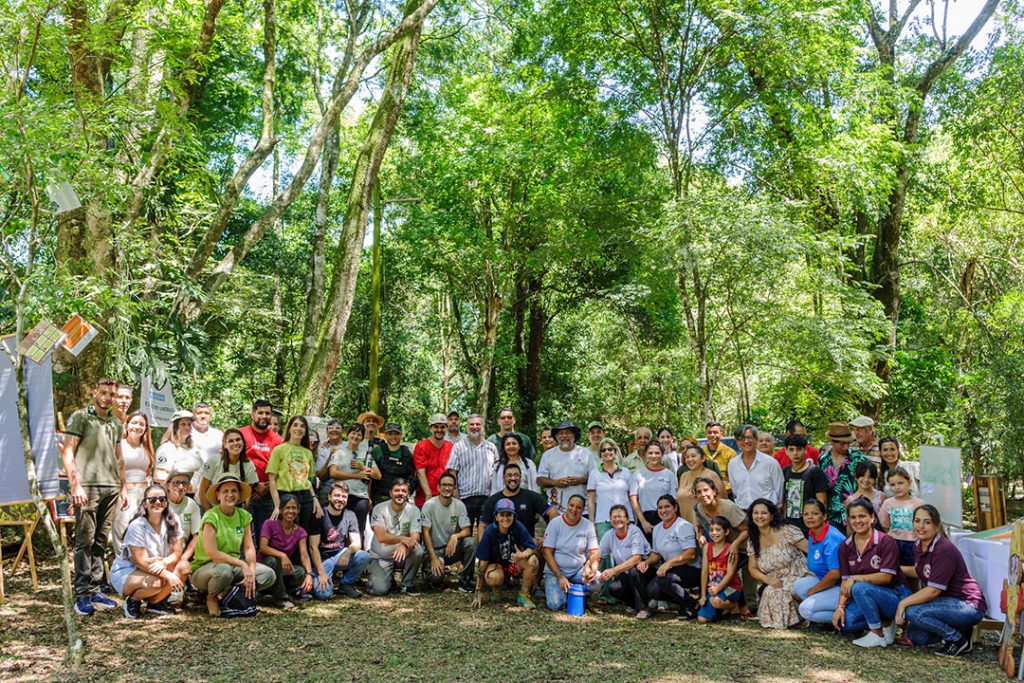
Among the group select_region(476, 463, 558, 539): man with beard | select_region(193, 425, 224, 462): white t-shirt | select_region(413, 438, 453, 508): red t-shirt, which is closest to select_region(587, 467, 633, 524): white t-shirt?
select_region(476, 463, 558, 539): man with beard

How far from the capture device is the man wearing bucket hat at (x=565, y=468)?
7629 millimetres

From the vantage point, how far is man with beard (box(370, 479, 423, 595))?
7.23m

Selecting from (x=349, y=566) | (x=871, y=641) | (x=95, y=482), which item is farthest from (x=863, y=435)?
(x=95, y=482)

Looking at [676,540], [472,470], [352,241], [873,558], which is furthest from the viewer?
[352,241]

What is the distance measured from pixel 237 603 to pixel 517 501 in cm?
243

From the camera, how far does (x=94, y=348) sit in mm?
8289

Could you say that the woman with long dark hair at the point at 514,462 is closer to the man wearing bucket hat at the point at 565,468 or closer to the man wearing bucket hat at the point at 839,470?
the man wearing bucket hat at the point at 565,468

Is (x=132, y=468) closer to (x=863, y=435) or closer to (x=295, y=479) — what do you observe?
(x=295, y=479)

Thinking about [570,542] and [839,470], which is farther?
[839,470]

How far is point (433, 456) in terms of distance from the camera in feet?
26.3

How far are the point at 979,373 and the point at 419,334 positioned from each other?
1496 cm

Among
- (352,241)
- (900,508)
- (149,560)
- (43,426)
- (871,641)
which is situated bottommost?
(871,641)

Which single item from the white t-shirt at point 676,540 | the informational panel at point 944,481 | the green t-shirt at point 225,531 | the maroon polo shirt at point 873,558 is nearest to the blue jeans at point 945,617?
the maroon polo shirt at point 873,558

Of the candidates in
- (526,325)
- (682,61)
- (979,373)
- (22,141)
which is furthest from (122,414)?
(526,325)
